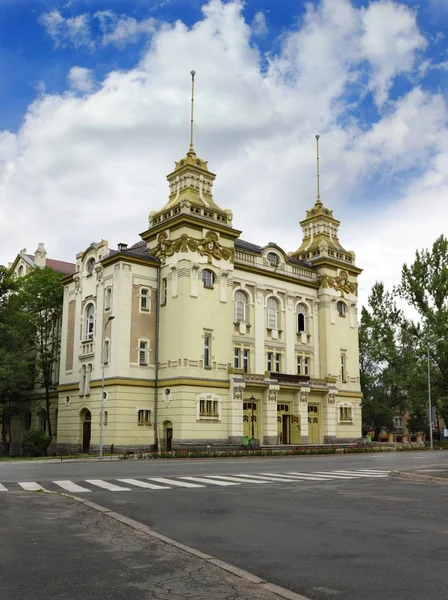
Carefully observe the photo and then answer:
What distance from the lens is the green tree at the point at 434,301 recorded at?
5781 centimetres

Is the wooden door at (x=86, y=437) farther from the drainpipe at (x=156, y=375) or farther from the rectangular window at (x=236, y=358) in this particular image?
the rectangular window at (x=236, y=358)

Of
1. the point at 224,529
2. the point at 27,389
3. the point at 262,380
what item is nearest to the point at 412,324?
the point at 262,380

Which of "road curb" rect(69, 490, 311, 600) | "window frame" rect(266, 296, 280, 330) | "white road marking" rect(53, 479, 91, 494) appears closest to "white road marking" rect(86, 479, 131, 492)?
"white road marking" rect(53, 479, 91, 494)

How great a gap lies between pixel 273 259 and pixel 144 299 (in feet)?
44.4

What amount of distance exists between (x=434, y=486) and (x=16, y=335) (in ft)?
125

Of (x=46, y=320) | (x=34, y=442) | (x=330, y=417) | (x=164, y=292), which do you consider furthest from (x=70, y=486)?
(x=46, y=320)

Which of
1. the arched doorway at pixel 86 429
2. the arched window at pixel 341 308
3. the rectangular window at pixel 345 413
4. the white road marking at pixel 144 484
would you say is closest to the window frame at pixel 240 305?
the arched window at pixel 341 308

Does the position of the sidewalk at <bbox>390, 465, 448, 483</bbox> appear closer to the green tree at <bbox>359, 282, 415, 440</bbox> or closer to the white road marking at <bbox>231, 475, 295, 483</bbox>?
the white road marking at <bbox>231, 475, 295, 483</bbox>

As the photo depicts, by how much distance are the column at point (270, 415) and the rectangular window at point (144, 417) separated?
9.52 metres

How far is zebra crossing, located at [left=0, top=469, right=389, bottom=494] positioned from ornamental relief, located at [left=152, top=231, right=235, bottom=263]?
26983 millimetres

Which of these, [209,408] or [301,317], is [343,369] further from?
[209,408]

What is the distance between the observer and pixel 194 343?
46.0 m

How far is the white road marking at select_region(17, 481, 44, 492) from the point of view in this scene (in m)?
15.9

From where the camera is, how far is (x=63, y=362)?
5253 cm
